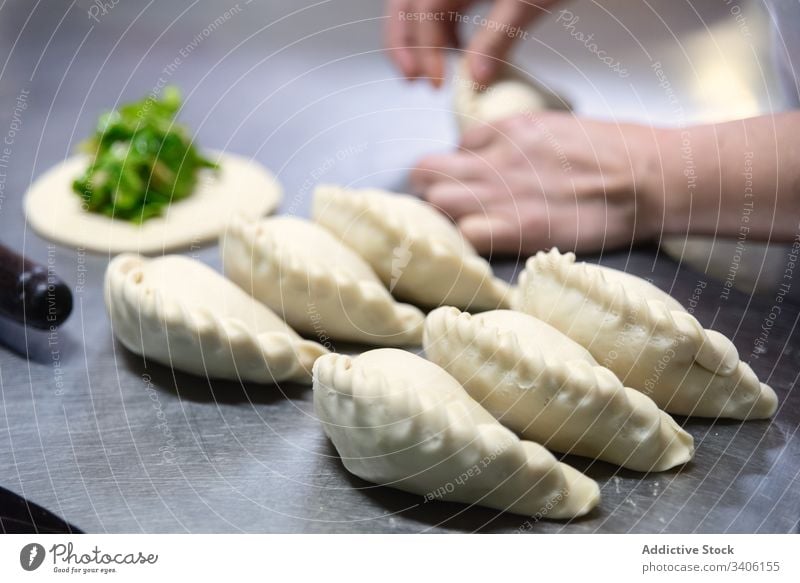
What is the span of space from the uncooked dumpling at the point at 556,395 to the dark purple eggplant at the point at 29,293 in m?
0.57

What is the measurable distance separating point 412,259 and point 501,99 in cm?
50

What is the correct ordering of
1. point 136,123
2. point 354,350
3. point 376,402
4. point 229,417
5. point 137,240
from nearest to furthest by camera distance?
point 376,402 < point 229,417 < point 354,350 < point 137,240 < point 136,123

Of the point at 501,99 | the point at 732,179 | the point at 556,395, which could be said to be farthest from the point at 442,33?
the point at 556,395

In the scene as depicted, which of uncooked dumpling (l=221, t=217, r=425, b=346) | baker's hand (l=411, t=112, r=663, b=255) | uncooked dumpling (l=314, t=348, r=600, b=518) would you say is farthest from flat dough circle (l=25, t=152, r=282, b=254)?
uncooked dumpling (l=314, t=348, r=600, b=518)

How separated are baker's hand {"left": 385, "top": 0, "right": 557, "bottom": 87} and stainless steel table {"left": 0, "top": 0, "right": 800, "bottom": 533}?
0.06 metres

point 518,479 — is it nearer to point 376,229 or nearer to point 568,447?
point 568,447

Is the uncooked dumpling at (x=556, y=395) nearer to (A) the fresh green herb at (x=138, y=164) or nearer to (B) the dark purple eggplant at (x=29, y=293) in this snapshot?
(B) the dark purple eggplant at (x=29, y=293)

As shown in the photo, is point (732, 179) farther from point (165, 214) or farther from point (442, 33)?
point (165, 214)

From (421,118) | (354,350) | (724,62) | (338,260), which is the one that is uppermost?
(724,62)

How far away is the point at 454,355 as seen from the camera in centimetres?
96

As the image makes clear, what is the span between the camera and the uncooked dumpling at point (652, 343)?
37.5 inches

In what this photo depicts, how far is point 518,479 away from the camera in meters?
0.87
